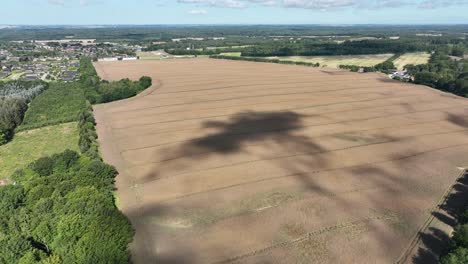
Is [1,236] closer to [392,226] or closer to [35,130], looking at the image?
[392,226]

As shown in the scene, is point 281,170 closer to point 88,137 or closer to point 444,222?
point 444,222

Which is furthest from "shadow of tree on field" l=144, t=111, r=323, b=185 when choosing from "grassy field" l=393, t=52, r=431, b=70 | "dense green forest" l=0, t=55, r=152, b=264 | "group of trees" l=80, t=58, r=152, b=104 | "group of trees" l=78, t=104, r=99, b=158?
"grassy field" l=393, t=52, r=431, b=70

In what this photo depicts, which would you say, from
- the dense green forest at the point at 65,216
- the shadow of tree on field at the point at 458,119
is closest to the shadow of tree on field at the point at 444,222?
the dense green forest at the point at 65,216

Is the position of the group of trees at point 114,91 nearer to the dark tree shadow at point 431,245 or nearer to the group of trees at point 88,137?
the group of trees at point 88,137

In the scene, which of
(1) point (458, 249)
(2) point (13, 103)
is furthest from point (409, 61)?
(2) point (13, 103)

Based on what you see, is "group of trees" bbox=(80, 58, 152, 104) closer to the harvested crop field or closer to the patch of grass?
the patch of grass

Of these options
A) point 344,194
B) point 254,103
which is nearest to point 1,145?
point 254,103

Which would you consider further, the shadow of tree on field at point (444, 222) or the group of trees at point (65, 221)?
the shadow of tree on field at point (444, 222)
